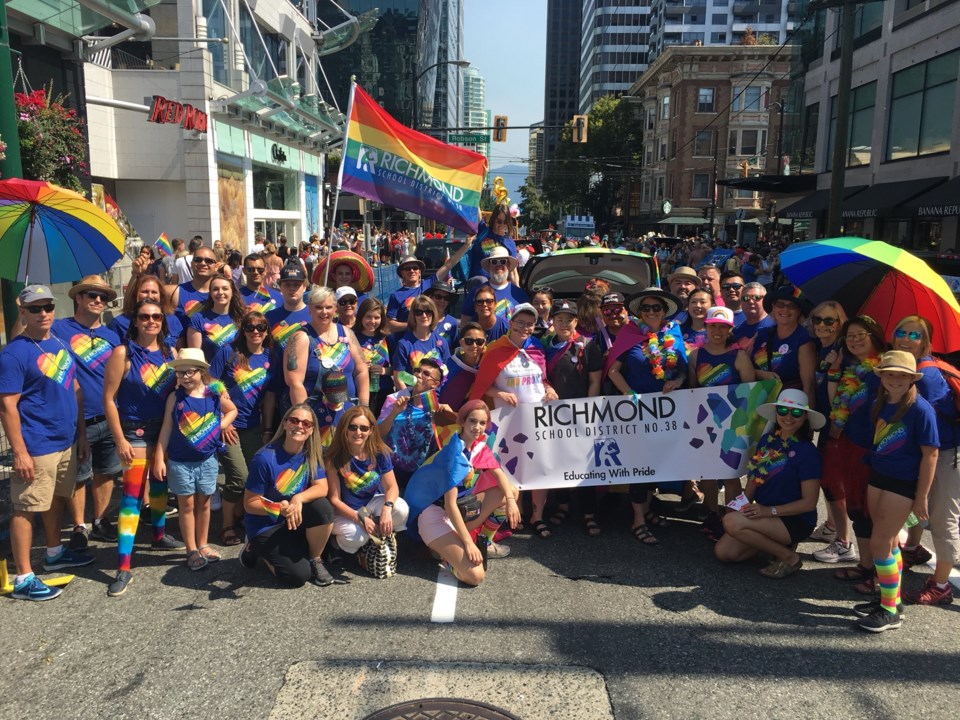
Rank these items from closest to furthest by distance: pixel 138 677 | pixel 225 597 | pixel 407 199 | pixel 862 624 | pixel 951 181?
pixel 138 677 → pixel 862 624 → pixel 225 597 → pixel 407 199 → pixel 951 181

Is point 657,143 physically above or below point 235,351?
above

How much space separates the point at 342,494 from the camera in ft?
16.2

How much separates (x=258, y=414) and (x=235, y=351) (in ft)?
1.72

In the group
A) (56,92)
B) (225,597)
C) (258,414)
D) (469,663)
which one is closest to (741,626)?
(469,663)

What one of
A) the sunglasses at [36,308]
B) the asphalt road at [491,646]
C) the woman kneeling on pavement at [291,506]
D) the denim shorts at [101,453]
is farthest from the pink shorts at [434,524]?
the sunglasses at [36,308]

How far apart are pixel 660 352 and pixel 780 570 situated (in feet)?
5.65

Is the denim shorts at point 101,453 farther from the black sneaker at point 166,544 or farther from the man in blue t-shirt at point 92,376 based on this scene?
the black sneaker at point 166,544

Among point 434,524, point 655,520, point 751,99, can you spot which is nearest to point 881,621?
point 655,520

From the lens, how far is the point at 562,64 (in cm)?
18450

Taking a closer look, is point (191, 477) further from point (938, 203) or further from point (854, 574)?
point (938, 203)

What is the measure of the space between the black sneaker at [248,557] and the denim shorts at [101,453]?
46.0 inches

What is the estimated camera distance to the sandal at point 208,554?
4965 millimetres

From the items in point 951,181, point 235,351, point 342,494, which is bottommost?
point 342,494

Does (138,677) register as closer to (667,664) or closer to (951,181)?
(667,664)
